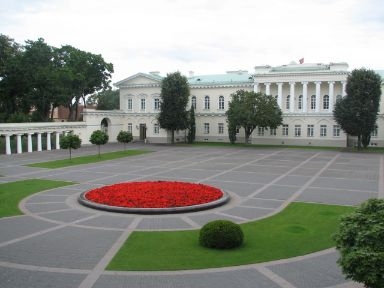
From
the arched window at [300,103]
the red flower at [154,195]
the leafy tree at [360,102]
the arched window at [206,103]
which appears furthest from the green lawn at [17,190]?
the arched window at [300,103]

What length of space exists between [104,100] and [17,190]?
82973 mm

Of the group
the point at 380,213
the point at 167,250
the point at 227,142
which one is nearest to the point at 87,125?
the point at 227,142

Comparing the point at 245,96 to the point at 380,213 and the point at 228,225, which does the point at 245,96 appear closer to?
the point at 228,225

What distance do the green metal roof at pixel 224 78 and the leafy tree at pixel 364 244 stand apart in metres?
61.8

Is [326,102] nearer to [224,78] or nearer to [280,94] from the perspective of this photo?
[280,94]

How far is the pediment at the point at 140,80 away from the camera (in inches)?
2904

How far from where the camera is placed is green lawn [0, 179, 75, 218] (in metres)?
21.8

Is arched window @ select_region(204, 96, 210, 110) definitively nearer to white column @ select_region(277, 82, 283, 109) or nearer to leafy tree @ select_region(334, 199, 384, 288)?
white column @ select_region(277, 82, 283, 109)

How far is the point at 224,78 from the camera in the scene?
250 feet

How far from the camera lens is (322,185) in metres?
29.5

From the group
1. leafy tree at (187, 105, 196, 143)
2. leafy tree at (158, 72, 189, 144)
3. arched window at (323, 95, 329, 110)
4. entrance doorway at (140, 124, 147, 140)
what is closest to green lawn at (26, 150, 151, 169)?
leafy tree at (158, 72, 189, 144)

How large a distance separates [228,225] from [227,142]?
5839 cm

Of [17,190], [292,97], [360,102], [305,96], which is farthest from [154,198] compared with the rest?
[292,97]

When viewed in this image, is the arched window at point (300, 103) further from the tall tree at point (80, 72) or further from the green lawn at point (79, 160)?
the tall tree at point (80, 72)
